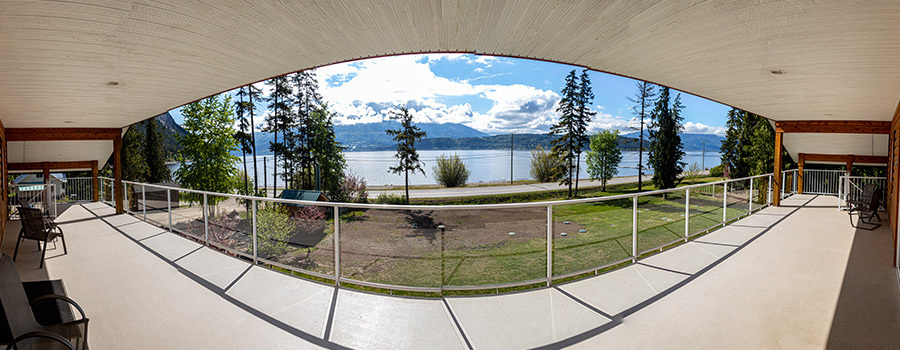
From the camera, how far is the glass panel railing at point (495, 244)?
3281mm

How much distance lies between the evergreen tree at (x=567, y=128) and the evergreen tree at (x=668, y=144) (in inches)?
211

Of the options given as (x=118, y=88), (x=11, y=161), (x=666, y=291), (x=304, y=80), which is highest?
(x=304, y=80)

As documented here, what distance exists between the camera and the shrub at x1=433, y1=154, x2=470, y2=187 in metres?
30.1

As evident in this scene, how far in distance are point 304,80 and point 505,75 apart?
95.0 meters

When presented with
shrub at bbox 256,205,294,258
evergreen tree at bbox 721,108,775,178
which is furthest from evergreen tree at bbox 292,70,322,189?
evergreen tree at bbox 721,108,775,178

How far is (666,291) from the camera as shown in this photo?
10.6 ft

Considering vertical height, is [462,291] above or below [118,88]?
below

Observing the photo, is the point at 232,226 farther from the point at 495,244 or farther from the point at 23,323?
the point at 495,244

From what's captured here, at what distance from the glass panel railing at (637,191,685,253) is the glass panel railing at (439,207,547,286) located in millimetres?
1500

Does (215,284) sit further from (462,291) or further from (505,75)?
(505,75)

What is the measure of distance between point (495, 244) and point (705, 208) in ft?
13.4

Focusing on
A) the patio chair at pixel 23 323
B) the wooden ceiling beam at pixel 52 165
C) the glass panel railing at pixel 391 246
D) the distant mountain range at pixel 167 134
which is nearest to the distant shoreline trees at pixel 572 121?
the distant mountain range at pixel 167 134

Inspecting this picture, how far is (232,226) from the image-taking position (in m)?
4.59

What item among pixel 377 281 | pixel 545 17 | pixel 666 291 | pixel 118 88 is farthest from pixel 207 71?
pixel 666 291
